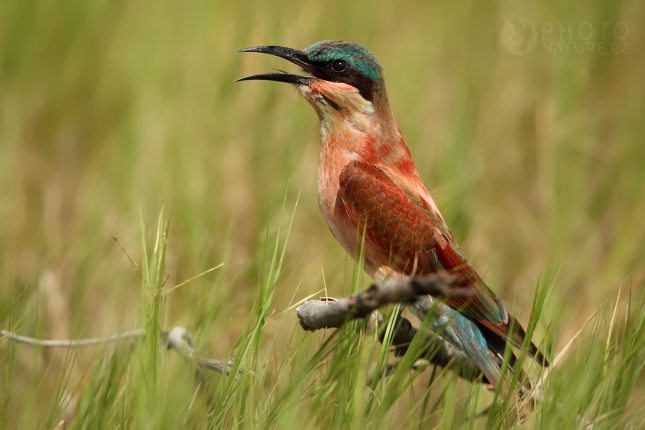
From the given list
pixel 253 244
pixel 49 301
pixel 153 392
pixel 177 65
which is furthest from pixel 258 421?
pixel 177 65

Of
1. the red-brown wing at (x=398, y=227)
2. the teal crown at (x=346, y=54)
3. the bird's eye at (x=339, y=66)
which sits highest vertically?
the teal crown at (x=346, y=54)

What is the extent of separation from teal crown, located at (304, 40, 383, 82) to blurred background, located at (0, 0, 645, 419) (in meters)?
0.58

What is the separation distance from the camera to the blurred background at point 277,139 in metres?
2.63

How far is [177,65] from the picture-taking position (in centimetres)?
322

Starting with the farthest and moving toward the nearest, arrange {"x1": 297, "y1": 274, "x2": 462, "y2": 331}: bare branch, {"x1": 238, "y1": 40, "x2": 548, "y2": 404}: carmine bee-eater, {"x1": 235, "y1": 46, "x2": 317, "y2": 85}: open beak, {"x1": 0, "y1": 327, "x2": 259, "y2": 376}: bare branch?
1. {"x1": 235, "y1": 46, "x2": 317, "y2": 85}: open beak
2. {"x1": 238, "y1": 40, "x2": 548, "y2": 404}: carmine bee-eater
3. {"x1": 0, "y1": 327, "x2": 259, "y2": 376}: bare branch
4. {"x1": 297, "y1": 274, "x2": 462, "y2": 331}: bare branch

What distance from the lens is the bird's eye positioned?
216 centimetres

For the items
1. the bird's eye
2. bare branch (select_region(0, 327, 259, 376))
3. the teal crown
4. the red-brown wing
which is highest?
the teal crown

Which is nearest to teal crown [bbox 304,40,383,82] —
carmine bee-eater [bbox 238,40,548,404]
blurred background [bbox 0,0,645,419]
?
carmine bee-eater [bbox 238,40,548,404]

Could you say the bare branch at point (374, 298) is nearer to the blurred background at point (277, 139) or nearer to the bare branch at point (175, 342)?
the bare branch at point (175, 342)

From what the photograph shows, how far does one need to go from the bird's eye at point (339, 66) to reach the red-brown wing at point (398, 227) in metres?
0.34

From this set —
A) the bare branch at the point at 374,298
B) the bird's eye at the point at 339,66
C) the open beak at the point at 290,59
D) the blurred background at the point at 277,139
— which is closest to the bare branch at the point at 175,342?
the bare branch at the point at 374,298

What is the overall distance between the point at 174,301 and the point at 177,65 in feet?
4.19

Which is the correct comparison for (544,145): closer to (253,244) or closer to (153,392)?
(253,244)

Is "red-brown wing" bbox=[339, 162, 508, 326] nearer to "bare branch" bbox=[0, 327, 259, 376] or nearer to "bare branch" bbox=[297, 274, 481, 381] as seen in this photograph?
"bare branch" bbox=[297, 274, 481, 381]
